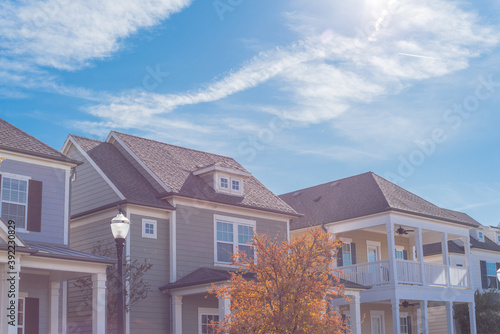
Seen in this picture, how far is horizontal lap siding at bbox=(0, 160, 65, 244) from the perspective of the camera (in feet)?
60.7

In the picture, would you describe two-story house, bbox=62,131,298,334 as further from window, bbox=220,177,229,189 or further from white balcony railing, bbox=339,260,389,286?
white balcony railing, bbox=339,260,389,286

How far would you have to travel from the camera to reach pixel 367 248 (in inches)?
1156

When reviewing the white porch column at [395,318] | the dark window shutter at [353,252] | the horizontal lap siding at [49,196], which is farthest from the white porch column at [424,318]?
the horizontal lap siding at [49,196]

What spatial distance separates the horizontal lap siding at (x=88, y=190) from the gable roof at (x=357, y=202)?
9.62 metres

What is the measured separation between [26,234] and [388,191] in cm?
1553

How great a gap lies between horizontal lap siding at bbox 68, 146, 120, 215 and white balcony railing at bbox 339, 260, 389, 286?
9800 millimetres

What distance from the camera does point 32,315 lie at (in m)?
17.8

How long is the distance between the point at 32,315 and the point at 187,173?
8.46 m

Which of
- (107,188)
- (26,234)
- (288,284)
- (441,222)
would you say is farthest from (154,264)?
(441,222)

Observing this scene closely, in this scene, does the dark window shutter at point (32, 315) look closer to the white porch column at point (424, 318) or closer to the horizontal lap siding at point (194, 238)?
the horizontal lap siding at point (194, 238)

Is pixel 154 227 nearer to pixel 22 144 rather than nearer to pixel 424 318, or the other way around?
pixel 22 144

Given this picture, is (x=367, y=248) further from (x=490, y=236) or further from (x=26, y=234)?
(x=26, y=234)

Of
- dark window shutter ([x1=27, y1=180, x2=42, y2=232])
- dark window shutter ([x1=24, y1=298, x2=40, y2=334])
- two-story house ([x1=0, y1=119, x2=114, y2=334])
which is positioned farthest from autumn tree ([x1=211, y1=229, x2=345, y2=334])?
dark window shutter ([x1=27, y1=180, x2=42, y2=232])

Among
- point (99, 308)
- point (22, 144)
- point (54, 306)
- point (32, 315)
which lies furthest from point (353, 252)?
point (22, 144)
